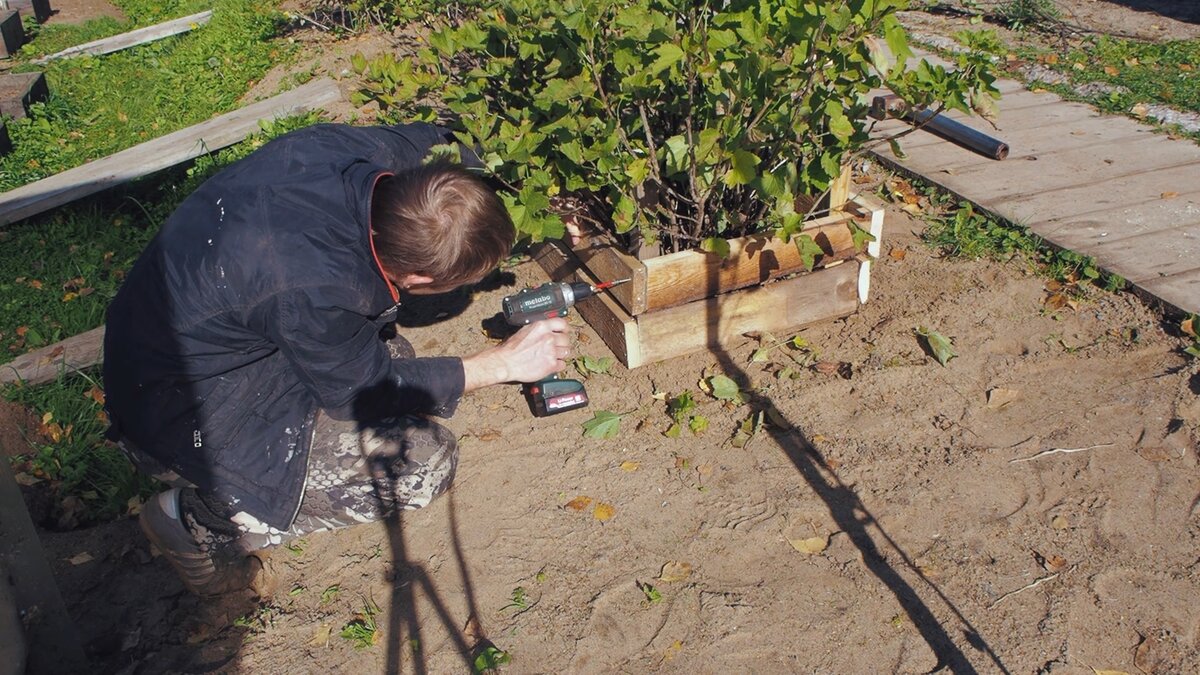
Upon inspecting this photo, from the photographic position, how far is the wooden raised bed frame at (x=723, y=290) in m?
3.80

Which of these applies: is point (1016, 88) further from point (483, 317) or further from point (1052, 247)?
point (483, 317)

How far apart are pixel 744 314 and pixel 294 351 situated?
1.94 metres

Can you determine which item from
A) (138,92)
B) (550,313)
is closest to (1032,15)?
(550,313)

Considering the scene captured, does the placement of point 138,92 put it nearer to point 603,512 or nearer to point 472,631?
point 603,512

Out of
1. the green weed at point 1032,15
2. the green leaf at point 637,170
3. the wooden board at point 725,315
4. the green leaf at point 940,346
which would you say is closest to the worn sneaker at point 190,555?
the wooden board at point 725,315

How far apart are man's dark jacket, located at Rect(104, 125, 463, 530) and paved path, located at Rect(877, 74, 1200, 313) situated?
3033mm

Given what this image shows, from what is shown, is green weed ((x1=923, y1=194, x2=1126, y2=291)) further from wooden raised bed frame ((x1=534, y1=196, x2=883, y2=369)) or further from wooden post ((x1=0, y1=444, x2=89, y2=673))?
wooden post ((x1=0, y1=444, x2=89, y2=673))

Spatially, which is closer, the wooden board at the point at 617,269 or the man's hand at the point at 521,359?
the man's hand at the point at 521,359

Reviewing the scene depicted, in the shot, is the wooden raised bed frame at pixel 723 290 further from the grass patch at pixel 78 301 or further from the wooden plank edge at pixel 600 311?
the grass patch at pixel 78 301

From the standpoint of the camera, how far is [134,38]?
10.2 m

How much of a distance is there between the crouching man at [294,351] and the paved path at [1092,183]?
2614 mm

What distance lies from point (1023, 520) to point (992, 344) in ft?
3.28

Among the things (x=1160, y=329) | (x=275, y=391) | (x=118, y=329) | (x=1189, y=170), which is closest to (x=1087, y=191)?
(x=1189, y=170)

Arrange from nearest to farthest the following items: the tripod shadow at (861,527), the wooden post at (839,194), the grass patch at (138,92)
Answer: the tripod shadow at (861,527) < the wooden post at (839,194) < the grass patch at (138,92)
